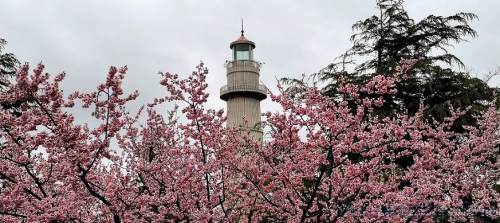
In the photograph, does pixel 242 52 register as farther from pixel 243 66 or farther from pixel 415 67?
pixel 415 67

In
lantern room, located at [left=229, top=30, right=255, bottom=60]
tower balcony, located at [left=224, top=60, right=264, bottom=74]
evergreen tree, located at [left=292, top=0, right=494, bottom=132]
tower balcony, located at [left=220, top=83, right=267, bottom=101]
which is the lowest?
evergreen tree, located at [left=292, top=0, right=494, bottom=132]

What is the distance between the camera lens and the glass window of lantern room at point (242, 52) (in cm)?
2384

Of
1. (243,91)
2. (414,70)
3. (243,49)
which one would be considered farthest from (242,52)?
(414,70)

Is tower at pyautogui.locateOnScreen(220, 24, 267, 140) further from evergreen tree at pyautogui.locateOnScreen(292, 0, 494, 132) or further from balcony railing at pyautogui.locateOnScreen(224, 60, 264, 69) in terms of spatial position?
evergreen tree at pyautogui.locateOnScreen(292, 0, 494, 132)

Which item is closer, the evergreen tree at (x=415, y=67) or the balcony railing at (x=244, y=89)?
the evergreen tree at (x=415, y=67)

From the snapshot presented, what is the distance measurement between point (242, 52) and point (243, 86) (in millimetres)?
1915

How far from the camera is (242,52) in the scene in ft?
78.5

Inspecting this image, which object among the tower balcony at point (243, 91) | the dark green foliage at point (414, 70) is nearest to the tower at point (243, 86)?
the tower balcony at point (243, 91)

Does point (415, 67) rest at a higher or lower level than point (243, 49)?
lower

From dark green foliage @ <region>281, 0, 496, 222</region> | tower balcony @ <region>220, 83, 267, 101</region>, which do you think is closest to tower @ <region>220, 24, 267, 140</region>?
tower balcony @ <region>220, 83, 267, 101</region>

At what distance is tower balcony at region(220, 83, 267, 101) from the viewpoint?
75.4 feet

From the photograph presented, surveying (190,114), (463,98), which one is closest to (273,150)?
(190,114)

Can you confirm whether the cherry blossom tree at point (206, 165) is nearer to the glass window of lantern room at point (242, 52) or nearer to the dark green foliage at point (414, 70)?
the dark green foliage at point (414, 70)

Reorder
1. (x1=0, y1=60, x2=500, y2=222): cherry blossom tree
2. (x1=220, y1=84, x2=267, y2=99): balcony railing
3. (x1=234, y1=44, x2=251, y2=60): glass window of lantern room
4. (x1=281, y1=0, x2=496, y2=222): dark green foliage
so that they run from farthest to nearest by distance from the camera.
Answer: (x1=234, y1=44, x2=251, y2=60): glass window of lantern room, (x1=220, y1=84, x2=267, y2=99): balcony railing, (x1=281, y1=0, x2=496, y2=222): dark green foliage, (x1=0, y1=60, x2=500, y2=222): cherry blossom tree
